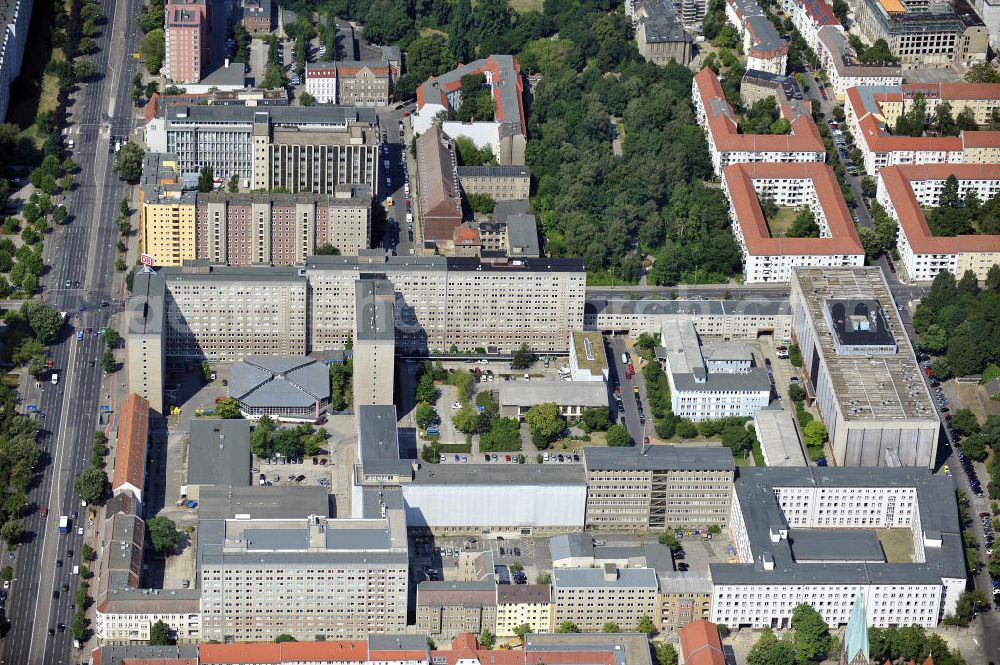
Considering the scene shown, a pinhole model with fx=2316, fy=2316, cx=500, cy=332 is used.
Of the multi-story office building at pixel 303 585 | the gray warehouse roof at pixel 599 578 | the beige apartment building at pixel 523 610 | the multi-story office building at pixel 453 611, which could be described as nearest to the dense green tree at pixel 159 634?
the multi-story office building at pixel 303 585

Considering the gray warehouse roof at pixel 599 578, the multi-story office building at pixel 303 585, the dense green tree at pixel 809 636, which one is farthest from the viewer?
the gray warehouse roof at pixel 599 578

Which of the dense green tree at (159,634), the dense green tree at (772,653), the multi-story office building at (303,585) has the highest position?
the multi-story office building at (303,585)

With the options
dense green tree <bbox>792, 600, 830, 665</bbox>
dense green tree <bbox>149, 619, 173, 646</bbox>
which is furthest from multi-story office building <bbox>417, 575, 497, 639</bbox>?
dense green tree <bbox>792, 600, 830, 665</bbox>

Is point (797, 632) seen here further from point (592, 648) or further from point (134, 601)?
point (134, 601)

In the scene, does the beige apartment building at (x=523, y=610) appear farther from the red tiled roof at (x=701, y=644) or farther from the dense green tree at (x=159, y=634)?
the dense green tree at (x=159, y=634)

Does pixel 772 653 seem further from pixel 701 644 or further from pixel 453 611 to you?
pixel 453 611

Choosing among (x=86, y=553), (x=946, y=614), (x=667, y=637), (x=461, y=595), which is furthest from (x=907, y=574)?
(x=86, y=553)
